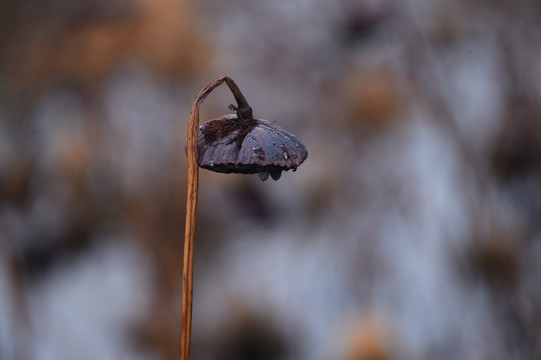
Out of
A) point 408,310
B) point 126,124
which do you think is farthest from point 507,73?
point 126,124

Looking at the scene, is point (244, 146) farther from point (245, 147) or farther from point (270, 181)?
point (270, 181)

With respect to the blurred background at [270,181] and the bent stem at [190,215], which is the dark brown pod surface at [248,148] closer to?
the bent stem at [190,215]

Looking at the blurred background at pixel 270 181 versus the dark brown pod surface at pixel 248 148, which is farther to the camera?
the blurred background at pixel 270 181

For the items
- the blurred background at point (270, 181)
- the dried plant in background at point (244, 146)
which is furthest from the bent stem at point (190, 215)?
the blurred background at point (270, 181)

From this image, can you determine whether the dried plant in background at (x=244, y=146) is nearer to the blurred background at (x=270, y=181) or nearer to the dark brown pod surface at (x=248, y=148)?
the dark brown pod surface at (x=248, y=148)

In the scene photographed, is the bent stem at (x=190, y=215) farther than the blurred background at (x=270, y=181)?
No

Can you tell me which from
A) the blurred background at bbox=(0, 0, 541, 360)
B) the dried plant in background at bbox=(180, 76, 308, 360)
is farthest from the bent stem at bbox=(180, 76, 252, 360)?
the blurred background at bbox=(0, 0, 541, 360)

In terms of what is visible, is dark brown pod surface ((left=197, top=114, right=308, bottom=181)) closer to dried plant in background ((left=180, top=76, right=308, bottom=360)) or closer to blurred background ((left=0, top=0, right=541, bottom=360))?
dried plant in background ((left=180, top=76, right=308, bottom=360))
